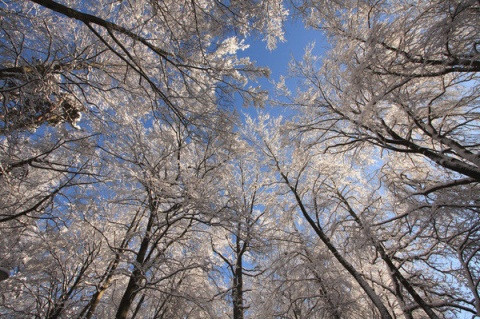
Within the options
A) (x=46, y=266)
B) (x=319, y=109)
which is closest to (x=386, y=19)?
(x=319, y=109)

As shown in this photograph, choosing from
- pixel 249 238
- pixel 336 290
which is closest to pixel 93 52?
pixel 249 238

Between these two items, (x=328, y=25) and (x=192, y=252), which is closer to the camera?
(x=328, y=25)

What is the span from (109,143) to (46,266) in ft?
12.8

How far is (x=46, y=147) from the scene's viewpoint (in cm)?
382

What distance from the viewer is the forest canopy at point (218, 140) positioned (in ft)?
9.84

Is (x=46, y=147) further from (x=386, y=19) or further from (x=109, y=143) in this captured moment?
(x=386, y=19)

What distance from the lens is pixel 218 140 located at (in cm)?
437

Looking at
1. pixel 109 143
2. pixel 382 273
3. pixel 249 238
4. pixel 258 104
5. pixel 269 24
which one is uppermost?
pixel 269 24

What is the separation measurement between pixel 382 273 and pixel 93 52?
10001 millimetres

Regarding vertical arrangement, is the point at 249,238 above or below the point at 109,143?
below

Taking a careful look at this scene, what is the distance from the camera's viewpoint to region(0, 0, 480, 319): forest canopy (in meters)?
3.00

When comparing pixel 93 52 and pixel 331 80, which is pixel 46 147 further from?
pixel 331 80

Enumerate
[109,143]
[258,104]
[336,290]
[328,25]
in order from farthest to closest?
[336,290], [328,25], [109,143], [258,104]

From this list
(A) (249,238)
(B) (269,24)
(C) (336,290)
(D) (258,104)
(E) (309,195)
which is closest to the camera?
(D) (258,104)
